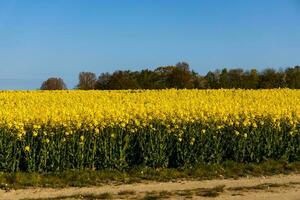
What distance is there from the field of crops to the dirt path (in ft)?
6.96

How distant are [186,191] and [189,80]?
148 feet

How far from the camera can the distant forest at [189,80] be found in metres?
56.0

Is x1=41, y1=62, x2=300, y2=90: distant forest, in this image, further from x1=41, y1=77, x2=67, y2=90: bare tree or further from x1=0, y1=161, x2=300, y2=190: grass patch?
x1=0, y1=161, x2=300, y2=190: grass patch

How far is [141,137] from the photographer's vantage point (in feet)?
55.2

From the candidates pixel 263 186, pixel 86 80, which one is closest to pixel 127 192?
pixel 263 186

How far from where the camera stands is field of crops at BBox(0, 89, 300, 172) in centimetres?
1582

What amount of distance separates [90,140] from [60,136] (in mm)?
786

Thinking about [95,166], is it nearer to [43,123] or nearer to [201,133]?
[43,123]

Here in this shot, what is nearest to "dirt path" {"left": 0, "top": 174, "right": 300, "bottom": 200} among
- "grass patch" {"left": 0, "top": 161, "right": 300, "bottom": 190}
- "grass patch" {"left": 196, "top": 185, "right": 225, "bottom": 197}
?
"grass patch" {"left": 196, "top": 185, "right": 225, "bottom": 197}

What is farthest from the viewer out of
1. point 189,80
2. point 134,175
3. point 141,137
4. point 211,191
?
point 189,80

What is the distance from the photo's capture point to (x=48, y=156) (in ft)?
51.8

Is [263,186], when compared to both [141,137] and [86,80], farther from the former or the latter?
[86,80]

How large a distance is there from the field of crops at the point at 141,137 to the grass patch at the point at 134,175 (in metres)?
0.61

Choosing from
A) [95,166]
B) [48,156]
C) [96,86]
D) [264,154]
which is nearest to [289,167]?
[264,154]
